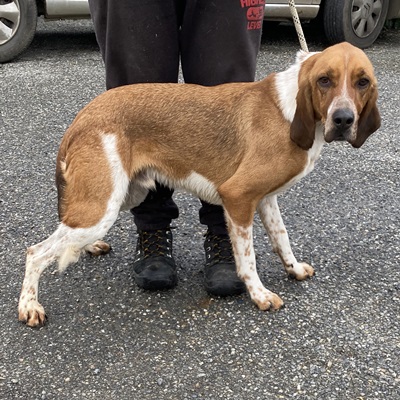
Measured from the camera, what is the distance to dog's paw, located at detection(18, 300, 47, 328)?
2.78 metres

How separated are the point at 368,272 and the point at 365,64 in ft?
3.96

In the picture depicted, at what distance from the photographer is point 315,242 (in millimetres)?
3561

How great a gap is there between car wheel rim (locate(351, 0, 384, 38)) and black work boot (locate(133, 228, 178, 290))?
5.35m

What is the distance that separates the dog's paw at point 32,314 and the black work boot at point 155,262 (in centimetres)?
51

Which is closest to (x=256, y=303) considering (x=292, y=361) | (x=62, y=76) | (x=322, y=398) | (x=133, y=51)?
(x=292, y=361)

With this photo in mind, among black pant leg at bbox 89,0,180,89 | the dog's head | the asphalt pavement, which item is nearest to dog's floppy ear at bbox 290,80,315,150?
the dog's head

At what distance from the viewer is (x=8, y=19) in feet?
22.3

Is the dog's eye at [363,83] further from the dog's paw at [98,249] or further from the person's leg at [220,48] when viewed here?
the dog's paw at [98,249]

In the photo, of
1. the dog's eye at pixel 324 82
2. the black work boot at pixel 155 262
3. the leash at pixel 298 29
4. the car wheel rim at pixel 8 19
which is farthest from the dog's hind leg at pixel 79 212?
the car wheel rim at pixel 8 19

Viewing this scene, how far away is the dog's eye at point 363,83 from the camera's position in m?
2.51

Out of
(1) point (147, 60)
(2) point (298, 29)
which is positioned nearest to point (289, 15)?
(2) point (298, 29)

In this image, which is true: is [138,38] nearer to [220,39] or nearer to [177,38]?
[177,38]

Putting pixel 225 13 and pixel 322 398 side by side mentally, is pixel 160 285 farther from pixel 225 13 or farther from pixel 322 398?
pixel 225 13

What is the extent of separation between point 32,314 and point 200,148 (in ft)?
3.61
